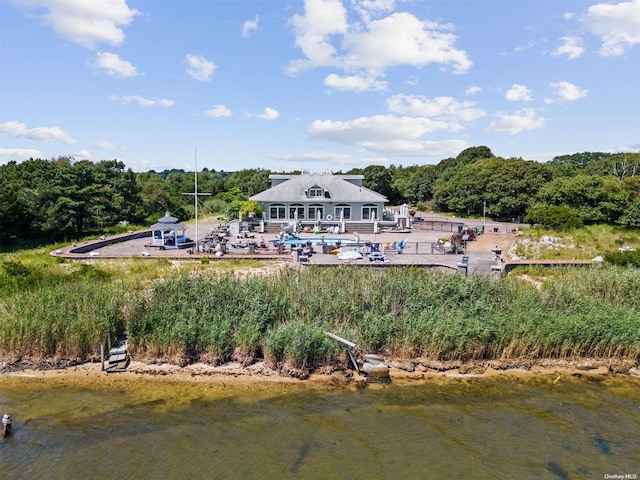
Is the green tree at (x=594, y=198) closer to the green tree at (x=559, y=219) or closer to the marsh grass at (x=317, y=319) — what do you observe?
the green tree at (x=559, y=219)

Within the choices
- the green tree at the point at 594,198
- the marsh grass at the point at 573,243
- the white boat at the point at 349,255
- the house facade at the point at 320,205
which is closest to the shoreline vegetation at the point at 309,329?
the white boat at the point at 349,255

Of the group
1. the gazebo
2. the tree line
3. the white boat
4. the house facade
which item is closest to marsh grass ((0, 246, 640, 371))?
the white boat

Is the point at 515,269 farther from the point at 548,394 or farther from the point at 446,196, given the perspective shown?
the point at 446,196

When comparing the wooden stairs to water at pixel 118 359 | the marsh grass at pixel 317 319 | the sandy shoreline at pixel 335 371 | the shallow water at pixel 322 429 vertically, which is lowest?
the shallow water at pixel 322 429

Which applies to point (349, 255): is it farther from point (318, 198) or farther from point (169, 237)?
point (318, 198)

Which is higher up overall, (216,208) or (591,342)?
(216,208)

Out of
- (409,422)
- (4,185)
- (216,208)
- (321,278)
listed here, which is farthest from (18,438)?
(216,208)
